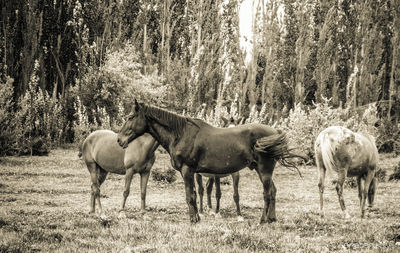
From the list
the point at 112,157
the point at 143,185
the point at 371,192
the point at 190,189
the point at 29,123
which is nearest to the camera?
the point at 190,189

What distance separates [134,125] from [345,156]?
4.25 metres

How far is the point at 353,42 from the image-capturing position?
3303 centimetres

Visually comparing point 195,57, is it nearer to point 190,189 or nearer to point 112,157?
point 112,157

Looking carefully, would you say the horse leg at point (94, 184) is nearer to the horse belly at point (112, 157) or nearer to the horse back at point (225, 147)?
the horse belly at point (112, 157)

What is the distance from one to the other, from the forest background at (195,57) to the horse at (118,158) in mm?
15618

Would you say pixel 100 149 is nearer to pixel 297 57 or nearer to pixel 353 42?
pixel 297 57

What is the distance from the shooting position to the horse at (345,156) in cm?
973

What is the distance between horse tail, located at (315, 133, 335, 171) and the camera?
9773 mm

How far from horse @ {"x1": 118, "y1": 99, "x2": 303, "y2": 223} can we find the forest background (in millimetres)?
17826

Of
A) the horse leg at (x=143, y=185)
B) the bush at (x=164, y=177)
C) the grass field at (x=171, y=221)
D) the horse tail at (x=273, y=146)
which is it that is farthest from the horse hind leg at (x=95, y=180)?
the bush at (x=164, y=177)

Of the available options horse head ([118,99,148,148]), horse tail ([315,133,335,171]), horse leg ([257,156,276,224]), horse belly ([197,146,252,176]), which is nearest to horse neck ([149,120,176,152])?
horse head ([118,99,148,148])

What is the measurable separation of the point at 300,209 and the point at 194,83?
1814 centimetres

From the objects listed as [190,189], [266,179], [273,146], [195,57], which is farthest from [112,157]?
[195,57]

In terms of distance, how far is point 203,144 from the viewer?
7.67 meters
